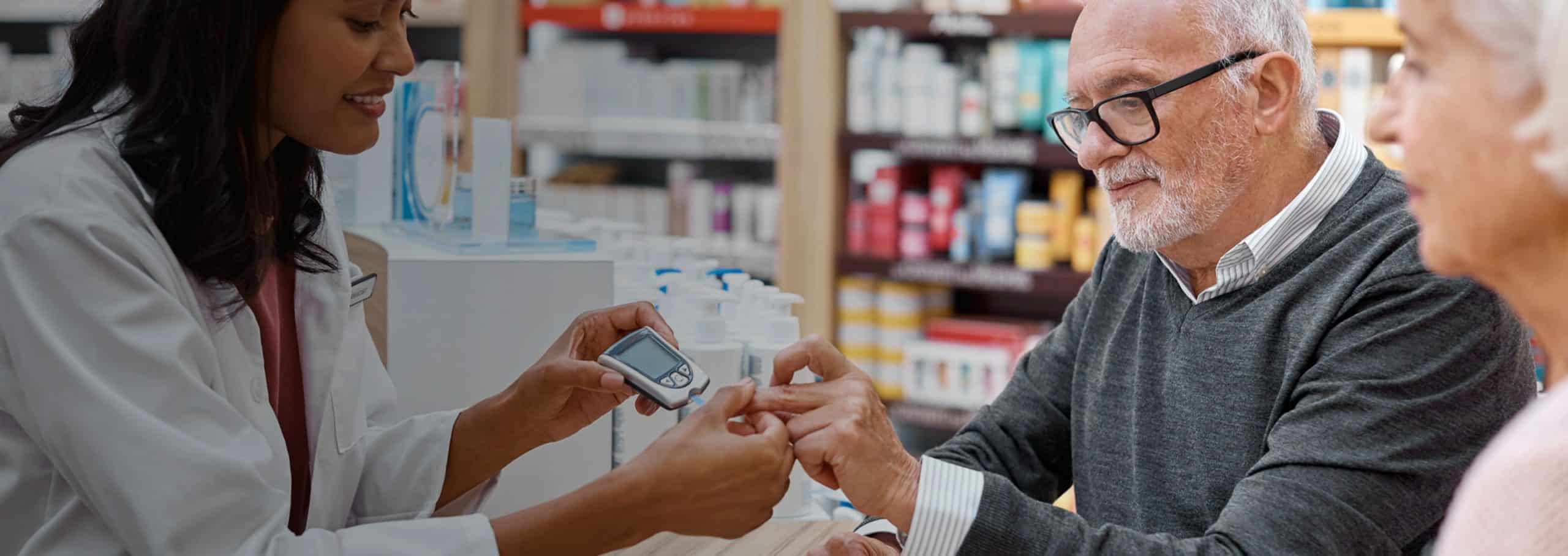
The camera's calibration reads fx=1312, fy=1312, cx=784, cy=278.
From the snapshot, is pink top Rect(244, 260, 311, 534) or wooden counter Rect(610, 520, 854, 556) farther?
wooden counter Rect(610, 520, 854, 556)

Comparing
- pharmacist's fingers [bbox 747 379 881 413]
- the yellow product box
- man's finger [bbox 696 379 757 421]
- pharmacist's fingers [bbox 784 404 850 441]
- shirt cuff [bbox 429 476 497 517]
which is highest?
man's finger [bbox 696 379 757 421]

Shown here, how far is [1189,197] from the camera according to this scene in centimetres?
168

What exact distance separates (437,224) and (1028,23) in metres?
2.34

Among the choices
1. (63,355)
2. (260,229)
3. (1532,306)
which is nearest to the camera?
(1532,306)

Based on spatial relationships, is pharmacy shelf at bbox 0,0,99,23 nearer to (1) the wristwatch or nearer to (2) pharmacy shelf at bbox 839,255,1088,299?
(2) pharmacy shelf at bbox 839,255,1088,299

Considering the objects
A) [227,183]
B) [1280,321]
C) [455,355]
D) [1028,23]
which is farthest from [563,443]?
[1028,23]

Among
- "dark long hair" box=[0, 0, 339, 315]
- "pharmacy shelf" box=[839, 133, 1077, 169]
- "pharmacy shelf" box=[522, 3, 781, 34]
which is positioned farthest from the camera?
"pharmacy shelf" box=[522, 3, 781, 34]

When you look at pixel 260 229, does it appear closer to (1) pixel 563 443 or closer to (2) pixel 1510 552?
(1) pixel 563 443

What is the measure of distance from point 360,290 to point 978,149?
2717 mm

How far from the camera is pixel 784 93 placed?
14.3 feet

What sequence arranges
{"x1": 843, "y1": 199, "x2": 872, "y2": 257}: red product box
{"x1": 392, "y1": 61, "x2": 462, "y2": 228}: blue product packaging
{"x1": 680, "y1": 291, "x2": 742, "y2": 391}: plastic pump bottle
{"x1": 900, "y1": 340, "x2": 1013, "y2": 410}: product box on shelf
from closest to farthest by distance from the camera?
{"x1": 680, "y1": 291, "x2": 742, "y2": 391}: plastic pump bottle → {"x1": 392, "y1": 61, "x2": 462, "y2": 228}: blue product packaging → {"x1": 900, "y1": 340, "x2": 1013, "y2": 410}: product box on shelf → {"x1": 843, "y1": 199, "x2": 872, "y2": 257}: red product box

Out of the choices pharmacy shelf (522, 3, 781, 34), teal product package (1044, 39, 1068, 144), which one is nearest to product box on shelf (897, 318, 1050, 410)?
teal product package (1044, 39, 1068, 144)

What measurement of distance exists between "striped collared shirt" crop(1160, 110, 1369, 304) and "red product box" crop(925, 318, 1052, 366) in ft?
8.40

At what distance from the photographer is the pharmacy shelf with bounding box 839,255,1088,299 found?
13.2 ft
